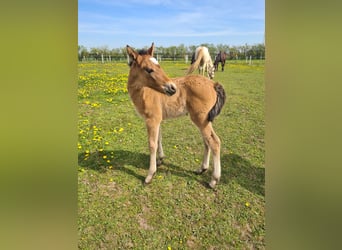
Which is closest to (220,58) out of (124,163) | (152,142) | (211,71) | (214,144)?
(211,71)

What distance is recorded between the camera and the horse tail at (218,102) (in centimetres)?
210

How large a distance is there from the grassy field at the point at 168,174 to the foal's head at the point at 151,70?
0.16 metres

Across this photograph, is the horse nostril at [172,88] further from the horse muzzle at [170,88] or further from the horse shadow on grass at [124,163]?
the horse shadow on grass at [124,163]

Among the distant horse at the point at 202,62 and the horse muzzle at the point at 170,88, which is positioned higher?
the distant horse at the point at 202,62

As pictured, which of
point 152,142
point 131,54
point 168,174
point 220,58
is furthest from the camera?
point 168,174

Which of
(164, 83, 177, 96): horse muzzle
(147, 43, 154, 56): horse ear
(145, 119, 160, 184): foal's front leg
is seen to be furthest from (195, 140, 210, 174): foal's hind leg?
(147, 43, 154, 56): horse ear

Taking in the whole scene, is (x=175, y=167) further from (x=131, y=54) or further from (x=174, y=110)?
(x=131, y=54)

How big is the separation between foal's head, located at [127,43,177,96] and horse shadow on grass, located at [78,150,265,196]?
73 centimetres

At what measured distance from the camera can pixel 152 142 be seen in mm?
2178

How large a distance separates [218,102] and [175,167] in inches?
27.6

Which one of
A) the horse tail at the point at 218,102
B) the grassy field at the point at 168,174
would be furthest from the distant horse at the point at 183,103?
the grassy field at the point at 168,174

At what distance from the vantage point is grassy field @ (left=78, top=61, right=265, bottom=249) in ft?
6.38
